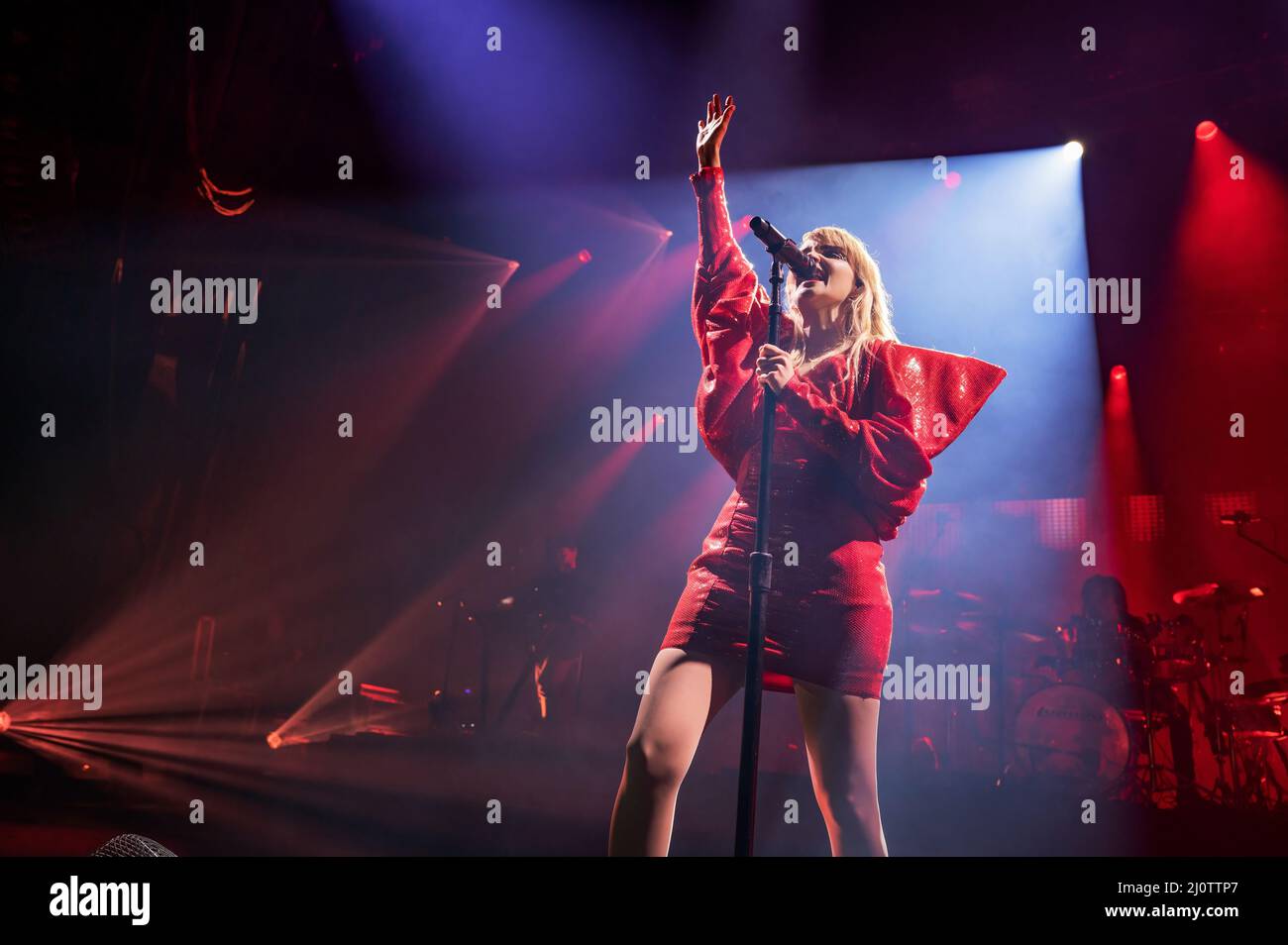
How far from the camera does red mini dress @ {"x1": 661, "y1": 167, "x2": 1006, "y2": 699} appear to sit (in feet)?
8.70

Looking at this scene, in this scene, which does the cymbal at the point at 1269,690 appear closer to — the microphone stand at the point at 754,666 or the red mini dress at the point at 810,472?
the red mini dress at the point at 810,472

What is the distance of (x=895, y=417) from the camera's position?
2881mm

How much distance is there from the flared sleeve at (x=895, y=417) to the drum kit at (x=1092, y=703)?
82.3 inches

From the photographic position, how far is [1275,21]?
4.35 metres

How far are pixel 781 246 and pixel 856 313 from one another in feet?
2.44

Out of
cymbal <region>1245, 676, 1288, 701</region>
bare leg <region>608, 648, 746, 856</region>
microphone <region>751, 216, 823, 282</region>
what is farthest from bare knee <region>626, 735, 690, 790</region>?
cymbal <region>1245, 676, 1288, 701</region>

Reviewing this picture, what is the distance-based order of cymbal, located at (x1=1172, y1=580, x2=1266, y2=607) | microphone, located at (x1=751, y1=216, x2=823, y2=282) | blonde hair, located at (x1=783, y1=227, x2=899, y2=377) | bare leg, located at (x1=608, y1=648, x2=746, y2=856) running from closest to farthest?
1. microphone, located at (x1=751, y1=216, x2=823, y2=282)
2. bare leg, located at (x1=608, y1=648, x2=746, y2=856)
3. blonde hair, located at (x1=783, y1=227, x2=899, y2=377)
4. cymbal, located at (x1=1172, y1=580, x2=1266, y2=607)

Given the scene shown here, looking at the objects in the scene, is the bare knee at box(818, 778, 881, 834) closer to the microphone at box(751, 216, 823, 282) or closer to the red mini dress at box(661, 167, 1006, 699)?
the red mini dress at box(661, 167, 1006, 699)

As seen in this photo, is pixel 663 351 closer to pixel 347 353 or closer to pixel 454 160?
pixel 454 160

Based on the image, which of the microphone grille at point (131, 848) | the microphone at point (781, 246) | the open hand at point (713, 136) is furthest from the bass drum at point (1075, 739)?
the microphone grille at point (131, 848)

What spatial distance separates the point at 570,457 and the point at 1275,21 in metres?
4.42

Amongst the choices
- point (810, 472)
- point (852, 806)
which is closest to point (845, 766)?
point (852, 806)

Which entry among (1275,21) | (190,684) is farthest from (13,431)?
(1275,21)

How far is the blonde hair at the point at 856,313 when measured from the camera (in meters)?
2.95
